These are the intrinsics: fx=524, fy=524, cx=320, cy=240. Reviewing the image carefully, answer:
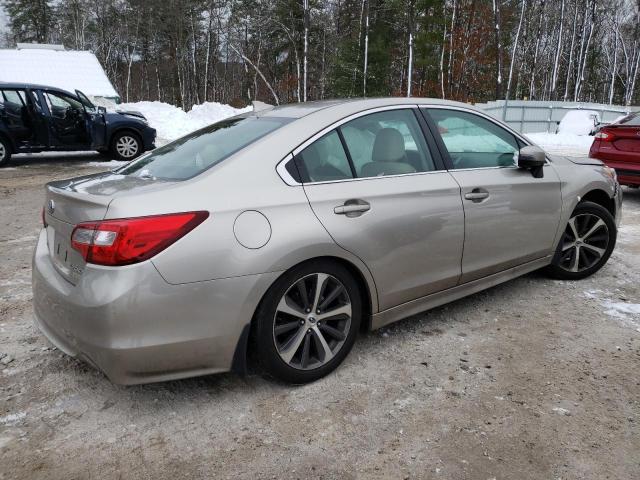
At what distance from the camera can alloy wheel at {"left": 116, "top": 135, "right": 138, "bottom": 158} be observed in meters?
12.3

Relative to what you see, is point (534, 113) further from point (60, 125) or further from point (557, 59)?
point (60, 125)

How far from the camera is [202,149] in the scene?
3.08 metres

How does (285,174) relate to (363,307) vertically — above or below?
above

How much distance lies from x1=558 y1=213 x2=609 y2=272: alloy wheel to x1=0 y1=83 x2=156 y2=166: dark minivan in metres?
10.5

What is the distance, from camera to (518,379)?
116 inches

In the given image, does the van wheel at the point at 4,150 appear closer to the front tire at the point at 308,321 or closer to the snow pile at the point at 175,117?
the snow pile at the point at 175,117

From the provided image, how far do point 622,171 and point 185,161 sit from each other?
7.04m

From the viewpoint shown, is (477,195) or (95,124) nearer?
(477,195)

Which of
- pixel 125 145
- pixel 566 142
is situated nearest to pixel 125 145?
pixel 125 145

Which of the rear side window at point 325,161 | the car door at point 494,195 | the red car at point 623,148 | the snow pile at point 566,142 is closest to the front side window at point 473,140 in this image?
the car door at point 494,195

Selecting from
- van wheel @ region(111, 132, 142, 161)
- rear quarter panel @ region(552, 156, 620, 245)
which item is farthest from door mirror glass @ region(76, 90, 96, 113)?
rear quarter panel @ region(552, 156, 620, 245)

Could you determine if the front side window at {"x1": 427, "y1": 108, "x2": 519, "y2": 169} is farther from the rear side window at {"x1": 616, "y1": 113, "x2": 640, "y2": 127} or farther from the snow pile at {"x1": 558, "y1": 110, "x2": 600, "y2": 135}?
the snow pile at {"x1": 558, "y1": 110, "x2": 600, "y2": 135}

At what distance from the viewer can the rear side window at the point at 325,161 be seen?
2814 millimetres

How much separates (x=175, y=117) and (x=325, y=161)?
19.8m
